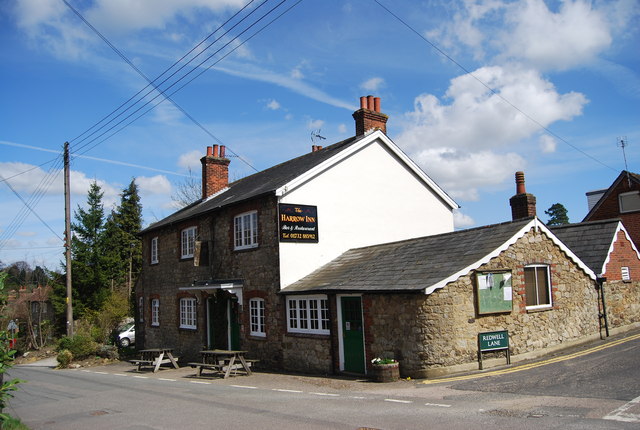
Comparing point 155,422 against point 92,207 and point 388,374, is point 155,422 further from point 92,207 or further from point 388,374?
point 92,207

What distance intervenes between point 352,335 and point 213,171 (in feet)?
47.3

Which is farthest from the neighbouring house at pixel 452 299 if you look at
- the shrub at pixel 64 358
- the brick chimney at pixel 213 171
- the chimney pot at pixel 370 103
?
the shrub at pixel 64 358

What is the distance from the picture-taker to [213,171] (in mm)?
25594

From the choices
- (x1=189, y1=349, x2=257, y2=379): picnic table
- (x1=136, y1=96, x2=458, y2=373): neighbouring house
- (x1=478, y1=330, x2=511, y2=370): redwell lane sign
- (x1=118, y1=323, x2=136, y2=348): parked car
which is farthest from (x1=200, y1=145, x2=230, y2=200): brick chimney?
(x1=478, y1=330, x2=511, y2=370): redwell lane sign

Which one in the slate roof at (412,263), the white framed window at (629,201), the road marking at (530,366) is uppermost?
the white framed window at (629,201)

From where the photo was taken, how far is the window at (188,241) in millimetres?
22094

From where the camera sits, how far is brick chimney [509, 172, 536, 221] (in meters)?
19.7

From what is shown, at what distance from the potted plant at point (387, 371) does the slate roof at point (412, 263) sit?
1.77 meters

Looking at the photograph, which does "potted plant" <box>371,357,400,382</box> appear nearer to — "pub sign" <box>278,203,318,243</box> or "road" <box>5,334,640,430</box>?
"road" <box>5,334,640,430</box>

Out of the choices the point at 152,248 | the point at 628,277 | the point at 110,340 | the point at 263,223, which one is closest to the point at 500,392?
the point at 263,223

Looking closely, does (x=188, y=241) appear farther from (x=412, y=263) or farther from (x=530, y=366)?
(x=530, y=366)

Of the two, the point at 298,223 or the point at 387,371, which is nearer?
the point at 387,371

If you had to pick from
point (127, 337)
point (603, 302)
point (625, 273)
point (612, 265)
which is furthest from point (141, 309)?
point (625, 273)

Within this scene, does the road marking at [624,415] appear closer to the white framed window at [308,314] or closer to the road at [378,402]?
the road at [378,402]
